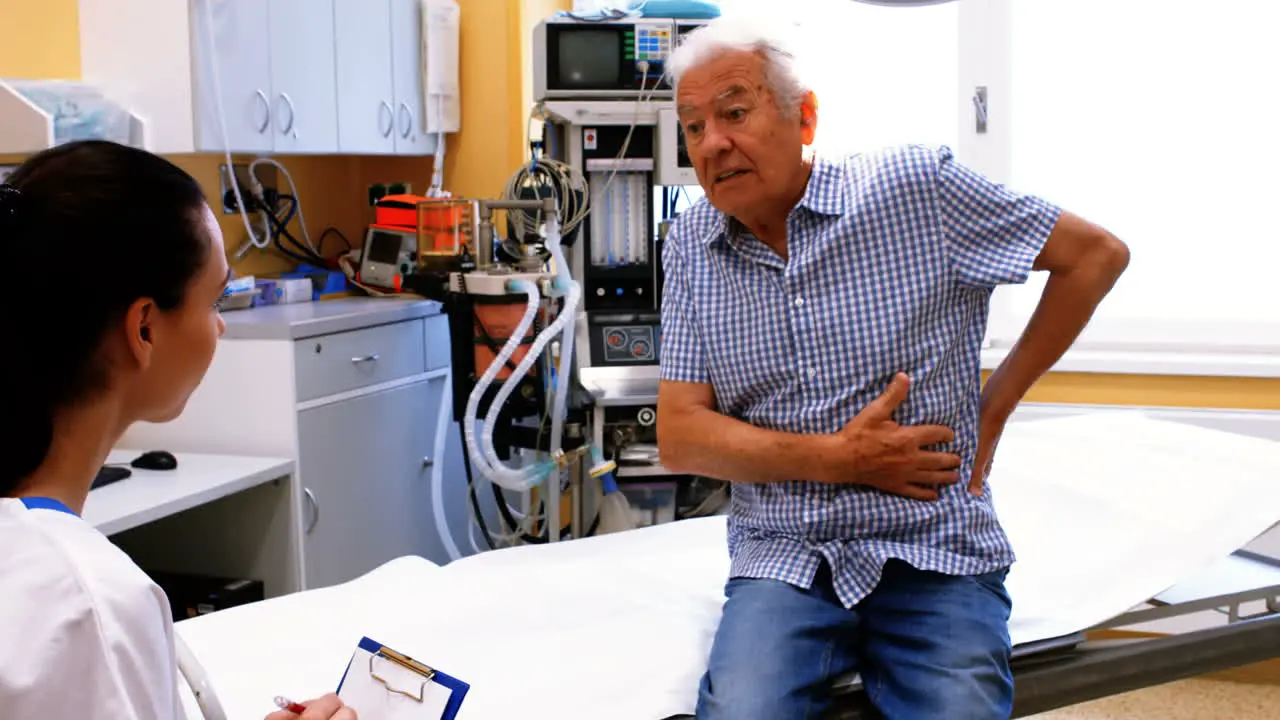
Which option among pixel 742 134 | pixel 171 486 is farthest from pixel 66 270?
pixel 171 486

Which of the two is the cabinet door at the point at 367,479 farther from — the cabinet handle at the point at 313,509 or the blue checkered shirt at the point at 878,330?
the blue checkered shirt at the point at 878,330

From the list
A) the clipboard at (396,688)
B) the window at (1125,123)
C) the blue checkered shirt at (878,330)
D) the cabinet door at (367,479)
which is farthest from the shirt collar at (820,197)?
the window at (1125,123)

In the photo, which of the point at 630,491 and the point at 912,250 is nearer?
the point at 912,250

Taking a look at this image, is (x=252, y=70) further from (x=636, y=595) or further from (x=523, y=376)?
(x=636, y=595)

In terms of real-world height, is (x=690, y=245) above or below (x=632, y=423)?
above

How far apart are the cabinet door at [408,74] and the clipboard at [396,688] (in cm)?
265

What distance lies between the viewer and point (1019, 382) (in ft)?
5.90

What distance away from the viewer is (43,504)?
2.85 feet

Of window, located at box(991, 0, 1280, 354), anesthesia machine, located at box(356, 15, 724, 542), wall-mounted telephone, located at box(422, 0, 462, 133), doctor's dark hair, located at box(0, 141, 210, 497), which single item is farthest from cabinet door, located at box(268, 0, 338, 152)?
doctor's dark hair, located at box(0, 141, 210, 497)

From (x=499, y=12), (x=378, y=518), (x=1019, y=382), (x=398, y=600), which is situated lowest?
(x=378, y=518)

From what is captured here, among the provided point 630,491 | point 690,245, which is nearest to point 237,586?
point 630,491

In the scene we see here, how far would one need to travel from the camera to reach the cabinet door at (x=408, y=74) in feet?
12.1

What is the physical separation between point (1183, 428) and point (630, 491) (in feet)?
4.14

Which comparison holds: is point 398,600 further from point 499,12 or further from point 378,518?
point 499,12
